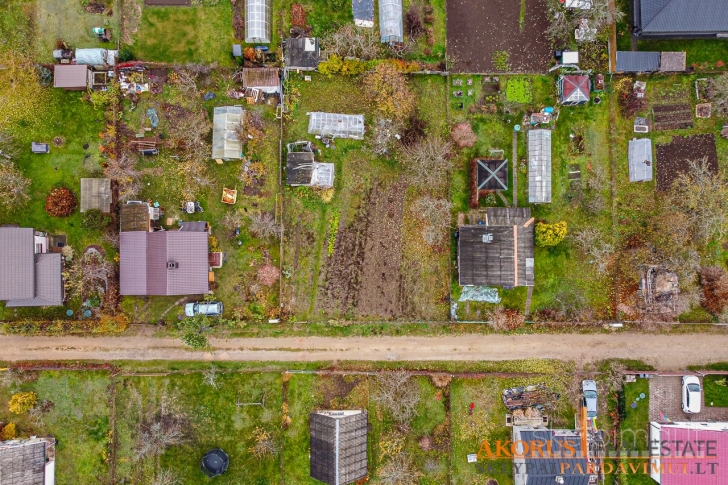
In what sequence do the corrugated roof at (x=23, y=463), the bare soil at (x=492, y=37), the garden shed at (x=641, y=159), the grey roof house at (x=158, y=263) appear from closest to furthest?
1. the corrugated roof at (x=23, y=463)
2. the grey roof house at (x=158, y=263)
3. the garden shed at (x=641, y=159)
4. the bare soil at (x=492, y=37)

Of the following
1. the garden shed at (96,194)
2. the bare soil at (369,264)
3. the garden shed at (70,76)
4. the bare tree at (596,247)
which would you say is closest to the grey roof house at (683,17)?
the bare tree at (596,247)

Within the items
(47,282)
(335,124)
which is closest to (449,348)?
(335,124)

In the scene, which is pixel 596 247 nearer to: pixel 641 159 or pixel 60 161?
pixel 641 159

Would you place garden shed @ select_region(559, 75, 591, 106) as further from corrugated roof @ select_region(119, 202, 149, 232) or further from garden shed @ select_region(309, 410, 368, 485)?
corrugated roof @ select_region(119, 202, 149, 232)

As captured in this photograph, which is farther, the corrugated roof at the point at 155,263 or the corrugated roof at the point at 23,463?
the corrugated roof at the point at 155,263

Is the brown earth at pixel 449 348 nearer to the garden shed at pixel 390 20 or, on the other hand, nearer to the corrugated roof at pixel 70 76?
the corrugated roof at pixel 70 76

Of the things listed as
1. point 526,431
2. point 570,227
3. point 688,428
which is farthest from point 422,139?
point 688,428
